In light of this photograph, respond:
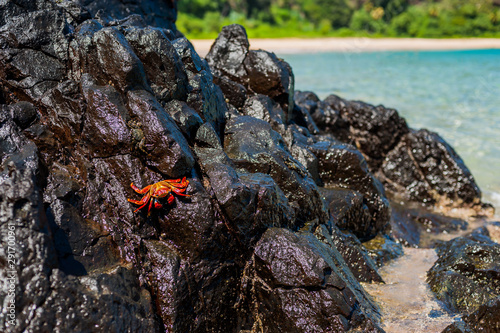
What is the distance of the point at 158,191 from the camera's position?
3.99 meters

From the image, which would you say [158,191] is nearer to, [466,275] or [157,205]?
[157,205]

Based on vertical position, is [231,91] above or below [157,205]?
above

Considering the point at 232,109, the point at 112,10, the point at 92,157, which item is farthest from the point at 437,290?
the point at 112,10

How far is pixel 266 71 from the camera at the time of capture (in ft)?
25.7

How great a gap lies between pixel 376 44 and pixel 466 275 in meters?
51.5

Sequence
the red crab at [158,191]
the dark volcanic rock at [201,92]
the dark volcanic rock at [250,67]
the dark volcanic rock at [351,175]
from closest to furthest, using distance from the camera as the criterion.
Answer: the red crab at [158,191] → the dark volcanic rock at [201,92] → the dark volcanic rock at [351,175] → the dark volcanic rock at [250,67]

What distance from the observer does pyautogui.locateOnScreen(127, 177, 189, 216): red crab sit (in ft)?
13.1

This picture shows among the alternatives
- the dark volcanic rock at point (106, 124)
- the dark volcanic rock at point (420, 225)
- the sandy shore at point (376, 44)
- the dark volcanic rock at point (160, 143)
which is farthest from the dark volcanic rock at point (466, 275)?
the sandy shore at point (376, 44)

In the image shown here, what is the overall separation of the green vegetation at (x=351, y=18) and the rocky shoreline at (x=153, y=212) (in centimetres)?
4613

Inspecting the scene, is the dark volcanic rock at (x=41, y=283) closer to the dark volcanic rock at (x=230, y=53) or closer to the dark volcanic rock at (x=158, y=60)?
the dark volcanic rock at (x=158, y=60)

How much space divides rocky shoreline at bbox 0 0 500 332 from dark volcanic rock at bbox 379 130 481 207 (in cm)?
377

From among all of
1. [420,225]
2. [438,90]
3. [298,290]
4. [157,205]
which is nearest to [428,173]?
[420,225]

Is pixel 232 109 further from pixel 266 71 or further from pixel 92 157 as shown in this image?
pixel 92 157

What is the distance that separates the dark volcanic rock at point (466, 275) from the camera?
16.8 ft
